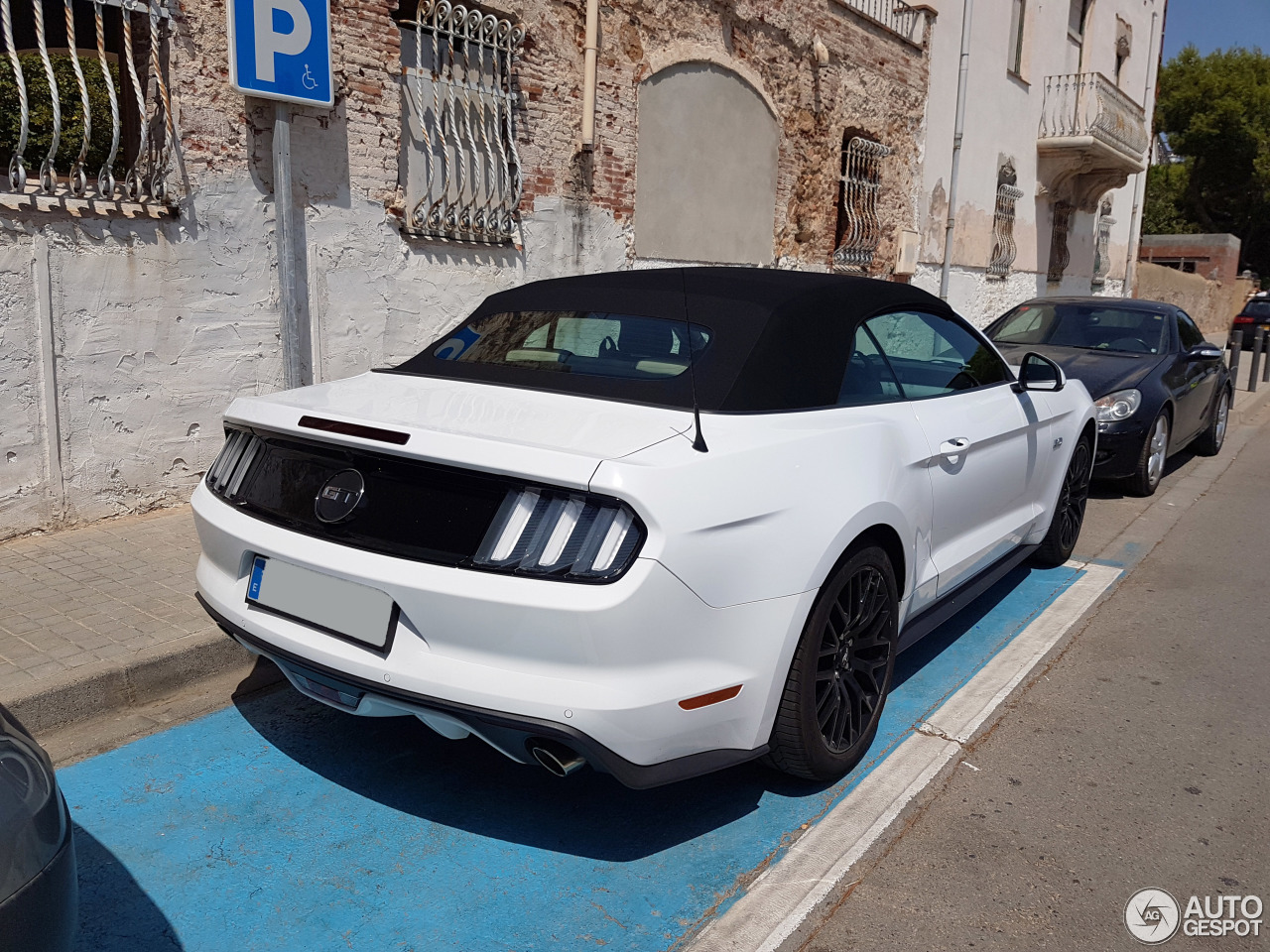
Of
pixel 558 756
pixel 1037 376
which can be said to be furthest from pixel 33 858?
pixel 1037 376

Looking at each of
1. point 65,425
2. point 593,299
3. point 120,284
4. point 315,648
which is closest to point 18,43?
point 120,284

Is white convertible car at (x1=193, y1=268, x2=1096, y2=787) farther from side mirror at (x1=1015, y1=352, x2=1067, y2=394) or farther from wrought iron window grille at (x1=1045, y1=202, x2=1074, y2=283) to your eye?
wrought iron window grille at (x1=1045, y1=202, x2=1074, y2=283)

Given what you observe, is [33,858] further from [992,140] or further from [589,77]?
[992,140]

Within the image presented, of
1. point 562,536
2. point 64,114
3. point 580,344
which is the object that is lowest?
point 562,536

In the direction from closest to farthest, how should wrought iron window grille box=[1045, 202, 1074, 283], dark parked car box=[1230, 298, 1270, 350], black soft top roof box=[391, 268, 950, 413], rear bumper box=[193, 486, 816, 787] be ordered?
rear bumper box=[193, 486, 816, 787] → black soft top roof box=[391, 268, 950, 413] → wrought iron window grille box=[1045, 202, 1074, 283] → dark parked car box=[1230, 298, 1270, 350]

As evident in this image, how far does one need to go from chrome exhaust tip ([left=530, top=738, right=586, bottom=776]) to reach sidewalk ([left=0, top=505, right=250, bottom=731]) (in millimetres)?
1959

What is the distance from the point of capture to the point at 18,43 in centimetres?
540

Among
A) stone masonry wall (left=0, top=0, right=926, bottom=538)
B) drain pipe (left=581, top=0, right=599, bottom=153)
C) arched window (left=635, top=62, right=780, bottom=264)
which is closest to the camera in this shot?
stone masonry wall (left=0, top=0, right=926, bottom=538)

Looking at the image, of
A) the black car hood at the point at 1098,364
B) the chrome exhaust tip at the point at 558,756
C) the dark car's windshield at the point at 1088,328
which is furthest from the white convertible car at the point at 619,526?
the dark car's windshield at the point at 1088,328

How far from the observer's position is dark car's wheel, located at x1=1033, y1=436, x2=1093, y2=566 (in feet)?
18.1

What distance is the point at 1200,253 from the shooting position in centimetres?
3762

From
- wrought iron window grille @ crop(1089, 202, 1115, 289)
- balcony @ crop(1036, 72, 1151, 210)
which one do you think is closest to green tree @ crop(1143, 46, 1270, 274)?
wrought iron window grille @ crop(1089, 202, 1115, 289)

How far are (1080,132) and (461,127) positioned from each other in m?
15.1

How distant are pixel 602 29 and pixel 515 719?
754cm
